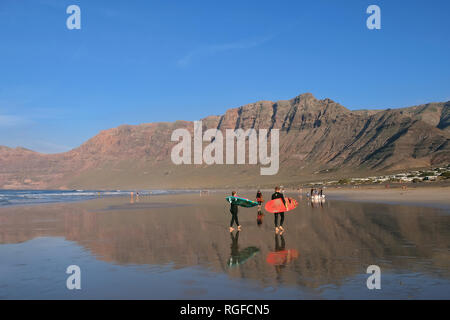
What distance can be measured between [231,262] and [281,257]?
1.52m

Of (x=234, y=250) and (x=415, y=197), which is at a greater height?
(x=234, y=250)

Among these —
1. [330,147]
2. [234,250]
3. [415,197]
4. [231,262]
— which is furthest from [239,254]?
[330,147]

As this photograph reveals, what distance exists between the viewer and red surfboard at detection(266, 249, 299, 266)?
34.6ft

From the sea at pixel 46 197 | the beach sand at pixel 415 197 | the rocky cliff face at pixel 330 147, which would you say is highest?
the rocky cliff face at pixel 330 147

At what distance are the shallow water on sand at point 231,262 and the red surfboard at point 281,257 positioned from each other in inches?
1.0

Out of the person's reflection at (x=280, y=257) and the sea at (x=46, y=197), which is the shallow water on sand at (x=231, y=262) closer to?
Answer: the person's reflection at (x=280, y=257)

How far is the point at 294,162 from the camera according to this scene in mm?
145875

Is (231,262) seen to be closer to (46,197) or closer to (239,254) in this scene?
(239,254)

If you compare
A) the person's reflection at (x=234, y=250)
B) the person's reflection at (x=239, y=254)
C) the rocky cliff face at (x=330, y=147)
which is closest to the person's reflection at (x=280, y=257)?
the person's reflection at (x=239, y=254)

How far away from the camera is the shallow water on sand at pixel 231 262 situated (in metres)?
7.81

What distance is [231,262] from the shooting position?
10719mm

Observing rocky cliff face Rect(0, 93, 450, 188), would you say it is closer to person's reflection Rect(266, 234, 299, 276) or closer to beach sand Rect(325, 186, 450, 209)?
beach sand Rect(325, 186, 450, 209)
